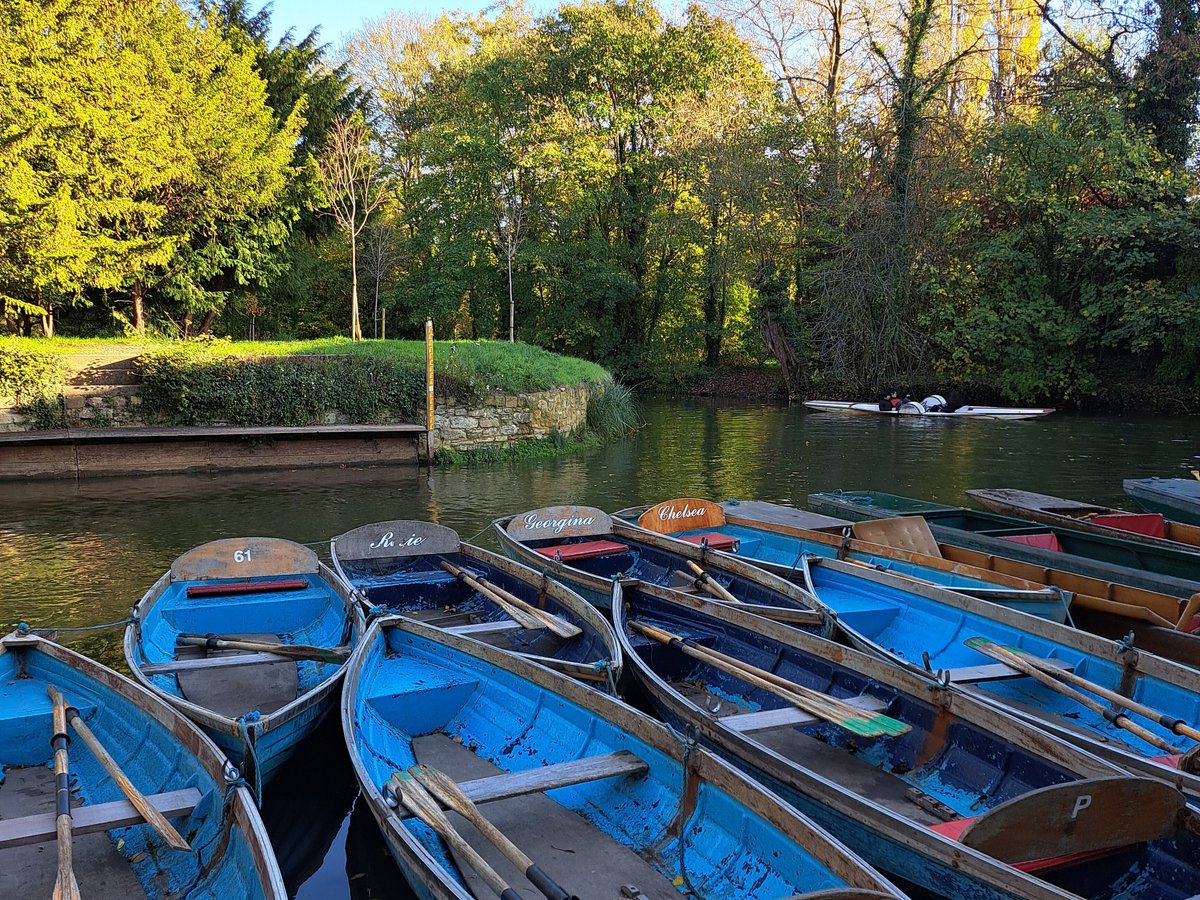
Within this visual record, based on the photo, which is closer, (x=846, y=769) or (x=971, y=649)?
(x=846, y=769)

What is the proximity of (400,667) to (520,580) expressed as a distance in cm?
190

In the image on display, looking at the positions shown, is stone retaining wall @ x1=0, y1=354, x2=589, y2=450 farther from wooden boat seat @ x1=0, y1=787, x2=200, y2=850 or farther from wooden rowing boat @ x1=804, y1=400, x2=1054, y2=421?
wooden boat seat @ x1=0, y1=787, x2=200, y2=850

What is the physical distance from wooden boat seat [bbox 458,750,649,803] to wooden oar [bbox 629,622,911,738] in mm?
1145

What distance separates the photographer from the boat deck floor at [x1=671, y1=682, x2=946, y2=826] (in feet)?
14.8

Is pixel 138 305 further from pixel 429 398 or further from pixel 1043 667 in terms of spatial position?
pixel 1043 667

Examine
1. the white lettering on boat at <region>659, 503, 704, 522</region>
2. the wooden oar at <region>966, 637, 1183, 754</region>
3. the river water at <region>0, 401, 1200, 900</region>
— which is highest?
the white lettering on boat at <region>659, 503, 704, 522</region>

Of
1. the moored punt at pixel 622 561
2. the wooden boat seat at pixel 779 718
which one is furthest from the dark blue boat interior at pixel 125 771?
the moored punt at pixel 622 561

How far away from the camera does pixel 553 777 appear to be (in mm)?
4168

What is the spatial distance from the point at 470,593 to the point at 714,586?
2.23 m

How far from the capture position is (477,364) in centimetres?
1805

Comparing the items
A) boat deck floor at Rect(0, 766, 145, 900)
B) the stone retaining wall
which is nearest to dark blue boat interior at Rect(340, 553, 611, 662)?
boat deck floor at Rect(0, 766, 145, 900)

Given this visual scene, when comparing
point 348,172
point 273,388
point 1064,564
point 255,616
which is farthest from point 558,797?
point 348,172

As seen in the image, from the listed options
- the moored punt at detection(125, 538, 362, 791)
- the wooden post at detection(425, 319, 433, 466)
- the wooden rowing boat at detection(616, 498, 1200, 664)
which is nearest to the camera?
the moored punt at detection(125, 538, 362, 791)

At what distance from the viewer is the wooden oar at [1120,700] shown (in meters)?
4.49
